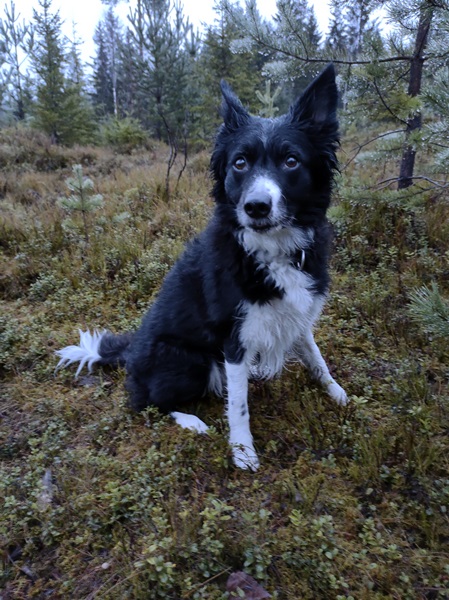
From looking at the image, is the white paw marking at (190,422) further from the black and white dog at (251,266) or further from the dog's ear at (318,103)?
the dog's ear at (318,103)

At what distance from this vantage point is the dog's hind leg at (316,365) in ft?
9.91

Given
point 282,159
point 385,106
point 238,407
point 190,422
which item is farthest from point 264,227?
point 385,106

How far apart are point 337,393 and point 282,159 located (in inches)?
67.0

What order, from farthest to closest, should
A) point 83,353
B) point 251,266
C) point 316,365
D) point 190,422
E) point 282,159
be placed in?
point 83,353 < point 316,365 < point 190,422 < point 251,266 < point 282,159

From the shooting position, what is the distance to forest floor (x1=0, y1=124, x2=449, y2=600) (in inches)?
76.1

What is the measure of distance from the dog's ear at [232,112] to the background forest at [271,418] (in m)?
1.20

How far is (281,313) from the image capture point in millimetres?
2611

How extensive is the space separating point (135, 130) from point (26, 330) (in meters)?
15.4

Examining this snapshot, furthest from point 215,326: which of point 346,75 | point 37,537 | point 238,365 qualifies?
point 346,75

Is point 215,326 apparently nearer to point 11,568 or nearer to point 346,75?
point 11,568

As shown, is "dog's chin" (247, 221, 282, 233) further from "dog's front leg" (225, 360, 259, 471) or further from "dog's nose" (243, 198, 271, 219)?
"dog's front leg" (225, 360, 259, 471)

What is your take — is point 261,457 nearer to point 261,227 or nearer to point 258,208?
point 261,227

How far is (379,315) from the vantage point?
3734mm

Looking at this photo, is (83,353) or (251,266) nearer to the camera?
(251,266)
